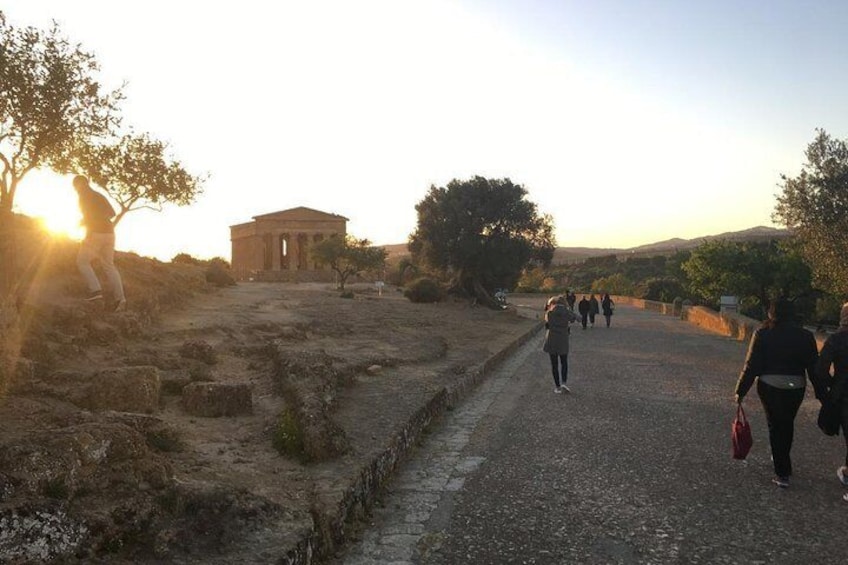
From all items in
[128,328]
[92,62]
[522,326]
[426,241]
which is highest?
[92,62]

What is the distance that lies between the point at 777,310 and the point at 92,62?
14.8 m

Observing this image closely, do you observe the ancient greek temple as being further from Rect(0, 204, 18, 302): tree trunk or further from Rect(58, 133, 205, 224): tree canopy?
Rect(0, 204, 18, 302): tree trunk

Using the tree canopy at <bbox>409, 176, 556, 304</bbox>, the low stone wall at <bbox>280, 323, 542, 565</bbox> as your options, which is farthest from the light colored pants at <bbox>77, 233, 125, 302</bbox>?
the tree canopy at <bbox>409, 176, 556, 304</bbox>

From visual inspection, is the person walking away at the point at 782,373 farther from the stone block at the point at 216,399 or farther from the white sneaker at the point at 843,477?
the stone block at the point at 216,399

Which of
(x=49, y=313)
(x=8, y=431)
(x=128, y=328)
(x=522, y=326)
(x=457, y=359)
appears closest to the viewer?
(x=8, y=431)

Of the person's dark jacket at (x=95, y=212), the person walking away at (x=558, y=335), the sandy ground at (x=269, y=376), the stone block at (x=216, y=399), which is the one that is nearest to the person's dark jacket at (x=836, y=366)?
the sandy ground at (x=269, y=376)

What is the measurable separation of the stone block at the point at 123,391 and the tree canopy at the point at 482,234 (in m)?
31.5

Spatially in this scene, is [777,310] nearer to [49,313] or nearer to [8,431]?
[8,431]

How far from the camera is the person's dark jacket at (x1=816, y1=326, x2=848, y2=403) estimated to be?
5523 mm

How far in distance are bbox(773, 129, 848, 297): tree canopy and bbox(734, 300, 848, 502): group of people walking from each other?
17.4m

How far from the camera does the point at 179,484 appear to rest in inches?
164

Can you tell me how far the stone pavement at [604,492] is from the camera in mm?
4281

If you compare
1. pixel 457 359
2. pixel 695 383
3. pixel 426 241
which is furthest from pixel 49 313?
pixel 426 241

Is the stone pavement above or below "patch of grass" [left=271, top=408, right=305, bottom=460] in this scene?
below
